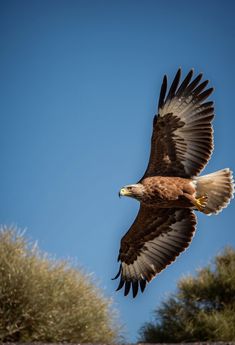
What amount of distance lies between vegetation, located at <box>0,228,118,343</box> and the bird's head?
4.65 metres

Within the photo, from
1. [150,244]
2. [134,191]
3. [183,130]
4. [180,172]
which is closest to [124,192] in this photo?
[134,191]

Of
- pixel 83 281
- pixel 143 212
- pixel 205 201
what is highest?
pixel 83 281

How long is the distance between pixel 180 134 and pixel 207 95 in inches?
26.3

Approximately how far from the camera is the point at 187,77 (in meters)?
9.64

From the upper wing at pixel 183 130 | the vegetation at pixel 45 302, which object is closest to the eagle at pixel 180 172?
the upper wing at pixel 183 130

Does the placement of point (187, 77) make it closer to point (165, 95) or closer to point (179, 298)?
point (165, 95)

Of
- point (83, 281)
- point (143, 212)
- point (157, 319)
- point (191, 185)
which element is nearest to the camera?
point (191, 185)

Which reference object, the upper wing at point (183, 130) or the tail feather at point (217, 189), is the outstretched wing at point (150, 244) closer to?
the tail feather at point (217, 189)

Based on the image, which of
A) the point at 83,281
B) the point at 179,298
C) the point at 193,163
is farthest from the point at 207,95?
the point at 179,298

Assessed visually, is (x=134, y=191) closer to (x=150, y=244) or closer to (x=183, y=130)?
(x=183, y=130)

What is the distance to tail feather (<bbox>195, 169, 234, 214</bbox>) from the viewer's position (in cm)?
1000

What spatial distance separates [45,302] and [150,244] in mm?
3173

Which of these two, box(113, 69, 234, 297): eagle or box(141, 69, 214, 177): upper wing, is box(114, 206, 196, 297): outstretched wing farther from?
box(141, 69, 214, 177): upper wing

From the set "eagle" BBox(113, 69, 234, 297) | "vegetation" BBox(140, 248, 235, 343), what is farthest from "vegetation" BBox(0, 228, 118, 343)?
"eagle" BBox(113, 69, 234, 297)
